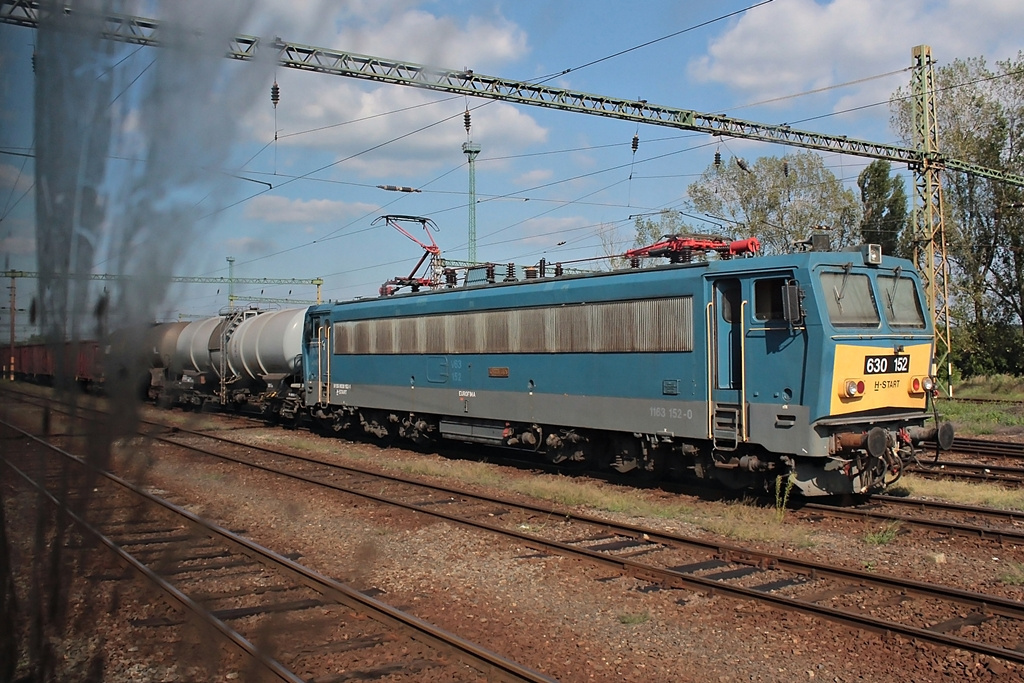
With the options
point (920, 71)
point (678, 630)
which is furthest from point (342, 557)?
point (920, 71)

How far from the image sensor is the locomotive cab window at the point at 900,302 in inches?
426

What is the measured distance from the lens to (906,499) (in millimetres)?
10836

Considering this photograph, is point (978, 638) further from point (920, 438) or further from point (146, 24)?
point (146, 24)

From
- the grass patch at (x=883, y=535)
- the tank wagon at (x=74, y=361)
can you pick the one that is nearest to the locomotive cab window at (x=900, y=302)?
the grass patch at (x=883, y=535)

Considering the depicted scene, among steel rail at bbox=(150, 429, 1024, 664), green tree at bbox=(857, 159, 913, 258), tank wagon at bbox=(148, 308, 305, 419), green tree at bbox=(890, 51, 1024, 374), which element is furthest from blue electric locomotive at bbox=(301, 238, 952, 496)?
green tree at bbox=(857, 159, 913, 258)

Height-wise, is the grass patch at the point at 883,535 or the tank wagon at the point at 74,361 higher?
the tank wagon at the point at 74,361

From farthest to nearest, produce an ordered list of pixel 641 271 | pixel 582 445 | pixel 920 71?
pixel 920 71 → pixel 582 445 → pixel 641 271

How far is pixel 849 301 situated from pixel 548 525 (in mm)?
4848

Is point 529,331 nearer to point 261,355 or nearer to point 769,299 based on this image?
point 769,299

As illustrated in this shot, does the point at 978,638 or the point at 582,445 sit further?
the point at 582,445

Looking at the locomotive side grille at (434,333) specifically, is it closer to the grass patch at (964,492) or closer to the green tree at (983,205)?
the grass patch at (964,492)

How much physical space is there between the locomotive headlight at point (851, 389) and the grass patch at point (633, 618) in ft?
15.3

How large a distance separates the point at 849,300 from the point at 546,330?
4.94 metres

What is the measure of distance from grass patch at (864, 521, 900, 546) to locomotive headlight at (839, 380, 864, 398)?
160 cm
